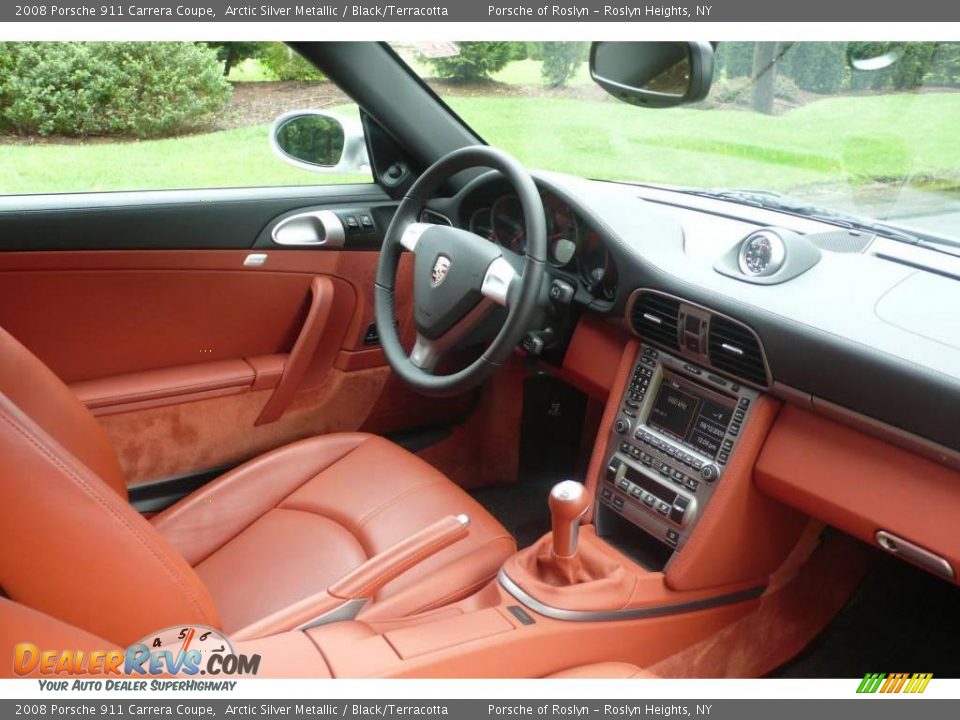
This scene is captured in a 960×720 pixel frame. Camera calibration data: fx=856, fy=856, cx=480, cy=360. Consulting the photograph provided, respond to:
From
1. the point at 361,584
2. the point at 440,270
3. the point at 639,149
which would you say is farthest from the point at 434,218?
the point at 361,584

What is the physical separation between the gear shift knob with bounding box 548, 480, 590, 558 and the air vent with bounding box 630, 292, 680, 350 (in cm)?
39

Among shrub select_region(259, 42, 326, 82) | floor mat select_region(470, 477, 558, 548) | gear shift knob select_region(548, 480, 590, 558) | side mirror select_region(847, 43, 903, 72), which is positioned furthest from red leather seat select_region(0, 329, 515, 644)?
side mirror select_region(847, 43, 903, 72)

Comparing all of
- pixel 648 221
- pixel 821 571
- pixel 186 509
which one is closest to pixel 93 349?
pixel 186 509

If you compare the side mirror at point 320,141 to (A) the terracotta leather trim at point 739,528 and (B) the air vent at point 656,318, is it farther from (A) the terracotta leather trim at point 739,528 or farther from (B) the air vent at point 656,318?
(A) the terracotta leather trim at point 739,528

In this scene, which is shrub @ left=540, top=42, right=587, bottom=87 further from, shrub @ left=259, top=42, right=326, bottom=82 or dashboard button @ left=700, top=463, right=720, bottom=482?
dashboard button @ left=700, top=463, right=720, bottom=482

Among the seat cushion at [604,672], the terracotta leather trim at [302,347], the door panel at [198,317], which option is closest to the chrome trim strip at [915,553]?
the seat cushion at [604,672]

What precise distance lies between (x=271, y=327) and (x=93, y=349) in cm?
48

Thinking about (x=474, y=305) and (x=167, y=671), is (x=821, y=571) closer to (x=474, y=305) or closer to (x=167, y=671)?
(x=474, y=305)

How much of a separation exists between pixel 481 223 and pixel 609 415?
637 millimetres

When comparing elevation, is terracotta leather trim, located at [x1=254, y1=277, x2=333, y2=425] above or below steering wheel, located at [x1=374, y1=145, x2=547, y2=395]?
below

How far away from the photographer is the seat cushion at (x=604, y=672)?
152 centimetres

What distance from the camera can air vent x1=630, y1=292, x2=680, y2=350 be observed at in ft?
5.90

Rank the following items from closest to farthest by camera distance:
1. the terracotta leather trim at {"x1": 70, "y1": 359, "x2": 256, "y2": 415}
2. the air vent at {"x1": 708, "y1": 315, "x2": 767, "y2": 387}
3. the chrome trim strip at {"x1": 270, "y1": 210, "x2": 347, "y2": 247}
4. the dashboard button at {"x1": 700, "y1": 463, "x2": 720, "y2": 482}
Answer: the air vent at {"x1": 708, "y1": 315, "x2": 767, "y2": 387} → the dashboard button at {"x1": 700, "y1": 463, "x2": 720, "y2": 482} → the terracotta leather trim at {"x1": 70, "y1": 359, "x2": 256, "y2": 415} → the chrome trim strip at {"x1": 270, "y1": 210, "x2": 347, "y2": 247}

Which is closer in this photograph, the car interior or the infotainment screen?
the car interior
